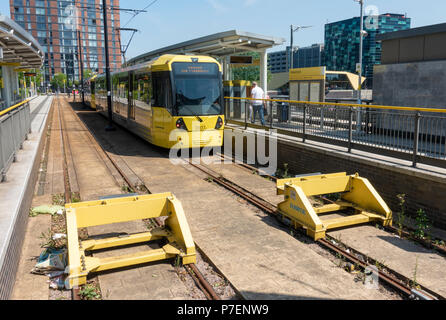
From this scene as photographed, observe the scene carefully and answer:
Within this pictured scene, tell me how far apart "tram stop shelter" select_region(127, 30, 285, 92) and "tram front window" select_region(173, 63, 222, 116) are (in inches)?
95.3

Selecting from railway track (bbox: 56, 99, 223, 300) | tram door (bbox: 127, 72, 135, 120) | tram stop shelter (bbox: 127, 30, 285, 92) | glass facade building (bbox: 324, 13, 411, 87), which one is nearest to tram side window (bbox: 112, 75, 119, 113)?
railway track (bbox: 56, 99, 223, 300)

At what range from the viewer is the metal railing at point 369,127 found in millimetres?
7904

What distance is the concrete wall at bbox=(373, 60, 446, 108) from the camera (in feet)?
39.2

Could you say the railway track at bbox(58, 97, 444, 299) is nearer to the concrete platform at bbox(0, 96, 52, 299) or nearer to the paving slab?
the paving slab

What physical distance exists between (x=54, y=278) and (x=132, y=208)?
143 centimetres

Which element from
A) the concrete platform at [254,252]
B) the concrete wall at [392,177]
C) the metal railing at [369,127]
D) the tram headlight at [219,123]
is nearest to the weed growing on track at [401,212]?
the concrete wall at [392,177]

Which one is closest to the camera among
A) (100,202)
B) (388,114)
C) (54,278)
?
(54,278)

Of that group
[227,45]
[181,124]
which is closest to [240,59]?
[227,45]

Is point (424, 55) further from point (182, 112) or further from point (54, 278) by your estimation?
point (54, 278)

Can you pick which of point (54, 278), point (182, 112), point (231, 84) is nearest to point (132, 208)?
point (54, 278)

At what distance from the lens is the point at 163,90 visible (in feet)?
42.7

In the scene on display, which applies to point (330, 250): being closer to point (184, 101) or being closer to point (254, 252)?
point (254, 252)

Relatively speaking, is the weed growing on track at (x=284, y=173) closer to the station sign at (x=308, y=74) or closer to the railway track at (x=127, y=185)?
the railway track at (x=127, y=185)
